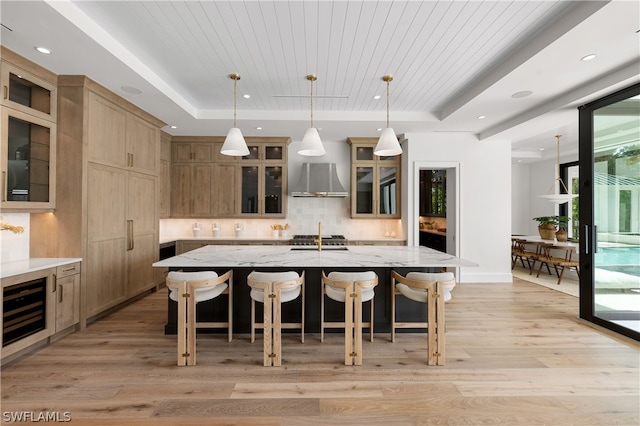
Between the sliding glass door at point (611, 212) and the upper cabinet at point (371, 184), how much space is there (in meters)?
2.77

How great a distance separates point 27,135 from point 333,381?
3611 millimetres

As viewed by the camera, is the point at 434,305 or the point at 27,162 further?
the point at 27,162

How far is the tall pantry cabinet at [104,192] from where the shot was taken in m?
3.29

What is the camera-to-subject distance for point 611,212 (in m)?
3.37

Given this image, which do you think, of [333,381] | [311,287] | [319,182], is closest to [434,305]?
[333,381]

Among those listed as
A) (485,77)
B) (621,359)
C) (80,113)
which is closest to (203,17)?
(80,113)

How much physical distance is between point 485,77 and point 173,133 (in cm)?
500

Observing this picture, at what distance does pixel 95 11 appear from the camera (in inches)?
95.6

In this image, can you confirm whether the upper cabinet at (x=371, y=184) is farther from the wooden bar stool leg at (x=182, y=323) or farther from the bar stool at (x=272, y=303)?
the wooden bar stool leg at (x=182, y=323)

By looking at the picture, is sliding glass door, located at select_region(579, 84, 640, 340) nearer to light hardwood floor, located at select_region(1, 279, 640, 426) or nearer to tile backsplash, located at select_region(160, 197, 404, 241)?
light hardwood floor, located at select_region(1, 279, 640, 426)

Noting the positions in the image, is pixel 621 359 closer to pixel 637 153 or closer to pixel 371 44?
pixel 637 153

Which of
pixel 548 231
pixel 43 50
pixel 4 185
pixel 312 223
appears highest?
pixel 43 50

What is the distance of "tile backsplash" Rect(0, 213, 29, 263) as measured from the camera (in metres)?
3.00

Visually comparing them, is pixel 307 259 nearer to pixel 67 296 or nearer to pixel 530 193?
pixel 67 296
